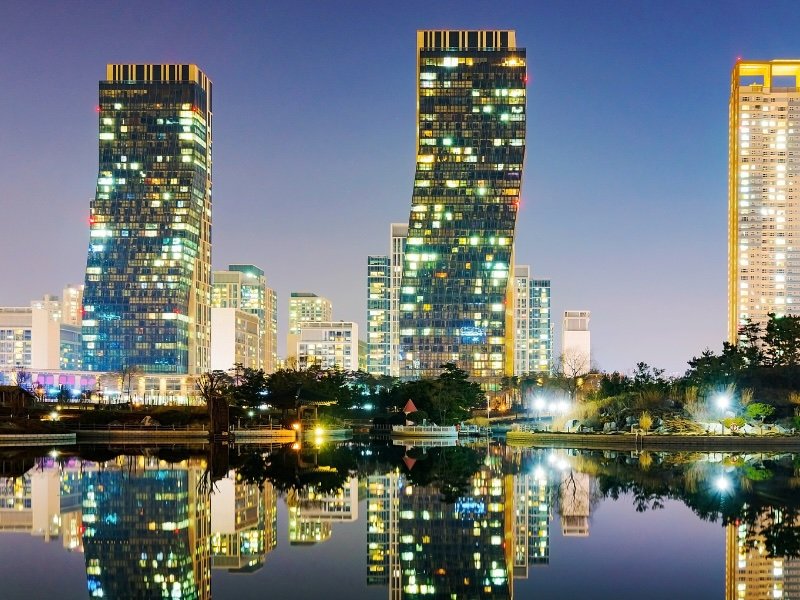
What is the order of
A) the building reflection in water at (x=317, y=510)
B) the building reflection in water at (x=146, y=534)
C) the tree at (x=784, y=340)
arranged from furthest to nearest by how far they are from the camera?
the tree at (x=784, y=340), the building reflection in water at (x=317, y=510), the building reflection in water at (x=146, y=534)

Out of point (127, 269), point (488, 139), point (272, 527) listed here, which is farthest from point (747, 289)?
point (272, 527)

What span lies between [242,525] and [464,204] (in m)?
150

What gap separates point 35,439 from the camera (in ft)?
257

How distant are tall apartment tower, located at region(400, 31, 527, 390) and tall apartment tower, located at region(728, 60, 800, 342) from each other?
43971mm

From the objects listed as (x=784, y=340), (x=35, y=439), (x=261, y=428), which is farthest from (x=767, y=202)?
(x=35, y=439)

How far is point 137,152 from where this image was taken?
198 m

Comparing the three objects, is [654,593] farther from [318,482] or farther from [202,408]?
[202,408]

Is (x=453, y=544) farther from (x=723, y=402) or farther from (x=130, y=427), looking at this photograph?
(x=130, y=427)

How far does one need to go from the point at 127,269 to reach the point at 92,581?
7138 inches

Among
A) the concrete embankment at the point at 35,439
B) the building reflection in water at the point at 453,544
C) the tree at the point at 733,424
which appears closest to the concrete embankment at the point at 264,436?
the concrete embankment at the point at 35,439

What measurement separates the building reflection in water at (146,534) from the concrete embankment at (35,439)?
31824mm

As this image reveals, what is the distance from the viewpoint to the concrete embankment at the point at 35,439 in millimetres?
77312

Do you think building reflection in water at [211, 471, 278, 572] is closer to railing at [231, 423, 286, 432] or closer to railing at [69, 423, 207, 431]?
railing at [231, 423, 286, 432]

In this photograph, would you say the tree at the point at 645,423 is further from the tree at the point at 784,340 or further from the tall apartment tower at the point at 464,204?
the tall apartment tower at the point at 464,204
